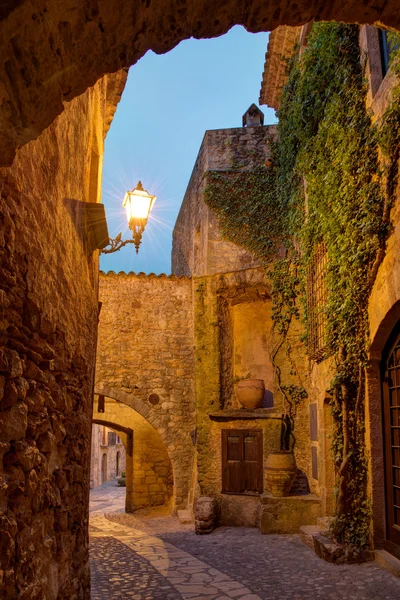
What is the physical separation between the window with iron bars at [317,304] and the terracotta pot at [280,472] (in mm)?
1853

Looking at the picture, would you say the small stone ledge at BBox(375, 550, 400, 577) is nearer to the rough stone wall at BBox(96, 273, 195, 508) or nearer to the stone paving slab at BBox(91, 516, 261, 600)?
the stone paving slab at BBox(91, 516, 261, 600)

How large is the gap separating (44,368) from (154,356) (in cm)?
915

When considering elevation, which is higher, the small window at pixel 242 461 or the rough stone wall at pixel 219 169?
the rough stone wall at pixel 219 169

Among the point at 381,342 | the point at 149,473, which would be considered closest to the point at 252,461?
the point at 149,473

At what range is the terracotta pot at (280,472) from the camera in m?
8.87

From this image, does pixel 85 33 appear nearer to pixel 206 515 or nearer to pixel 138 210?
pixel 138 210

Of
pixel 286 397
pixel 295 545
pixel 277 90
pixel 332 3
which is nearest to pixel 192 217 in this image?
pixel 277 90

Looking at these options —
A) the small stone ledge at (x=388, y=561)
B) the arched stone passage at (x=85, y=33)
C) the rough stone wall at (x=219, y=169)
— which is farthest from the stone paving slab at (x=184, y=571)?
the rough stone wall at (x=219, y=169)

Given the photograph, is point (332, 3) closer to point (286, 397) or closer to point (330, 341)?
point (330, 341)

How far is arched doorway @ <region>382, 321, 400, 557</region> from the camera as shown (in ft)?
19.2

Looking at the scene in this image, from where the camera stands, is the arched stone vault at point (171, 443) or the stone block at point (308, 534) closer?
the stone block at point (308, 534)

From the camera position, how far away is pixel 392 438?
6023mm

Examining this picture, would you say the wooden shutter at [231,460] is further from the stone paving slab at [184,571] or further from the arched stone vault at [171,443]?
the stone paving slab at [184,571]

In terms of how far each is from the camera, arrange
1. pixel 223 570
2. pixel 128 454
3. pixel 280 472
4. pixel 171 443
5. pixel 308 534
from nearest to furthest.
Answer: pixel 223 570
pixel 308 534
pixel 280 472
pixel 171 443
pixel 128 454
